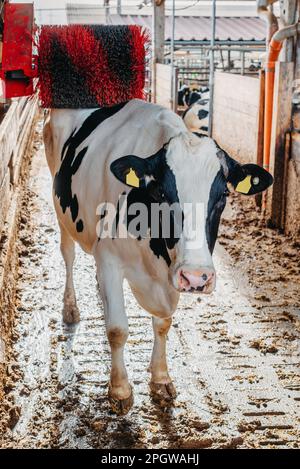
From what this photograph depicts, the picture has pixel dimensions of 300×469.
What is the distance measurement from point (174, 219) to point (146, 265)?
0.45m

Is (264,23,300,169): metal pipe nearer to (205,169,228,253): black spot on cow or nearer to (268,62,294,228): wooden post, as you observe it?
(268,62,294,228): wooden post

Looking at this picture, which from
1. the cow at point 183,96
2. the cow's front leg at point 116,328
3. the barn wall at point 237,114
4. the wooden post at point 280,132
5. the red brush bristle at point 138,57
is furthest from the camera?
the cow at point 183,96

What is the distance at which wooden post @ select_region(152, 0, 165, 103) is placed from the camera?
14.9 m

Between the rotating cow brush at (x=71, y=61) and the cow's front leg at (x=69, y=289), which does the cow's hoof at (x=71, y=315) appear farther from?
the rotating cow brush at (x=71, y=61)

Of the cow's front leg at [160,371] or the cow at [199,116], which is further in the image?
the cow at [199,116]

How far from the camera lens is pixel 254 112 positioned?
8578 mm

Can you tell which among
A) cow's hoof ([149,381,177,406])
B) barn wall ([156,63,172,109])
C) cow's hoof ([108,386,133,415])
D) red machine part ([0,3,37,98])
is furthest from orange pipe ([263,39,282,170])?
barn wall ([156,63,172,109])

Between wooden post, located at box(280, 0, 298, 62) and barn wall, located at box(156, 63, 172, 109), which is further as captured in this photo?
barn wall, located at box(156, 63, 172, 109)

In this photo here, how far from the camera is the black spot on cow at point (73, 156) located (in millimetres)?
3844

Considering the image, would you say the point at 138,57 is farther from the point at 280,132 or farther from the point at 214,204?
the point at 280,132

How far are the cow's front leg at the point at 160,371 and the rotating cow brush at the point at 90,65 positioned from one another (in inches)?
62.4

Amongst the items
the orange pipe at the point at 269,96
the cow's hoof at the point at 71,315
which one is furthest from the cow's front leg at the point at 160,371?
the orange pipe at the point at 269,96

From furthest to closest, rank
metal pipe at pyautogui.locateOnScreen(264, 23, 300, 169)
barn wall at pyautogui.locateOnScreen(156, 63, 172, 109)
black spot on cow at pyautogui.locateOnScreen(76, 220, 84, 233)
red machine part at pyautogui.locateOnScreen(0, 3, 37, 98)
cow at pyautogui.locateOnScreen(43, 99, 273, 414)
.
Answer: barn wall at pyautogui.locateOnScreen(156, 63, 172, 109) → metal pipe at pyautogui.locateOnScreen(264, 23, 300, 169) → red machine part at pyautogui.locateOnScreen(0, 3, 37, 98) → black spot on cow at pyautogui.locateOnScreen(76, 220, 84, 233) → cow at pyautogui.locateOnScreen(43, 99, 273, 414)

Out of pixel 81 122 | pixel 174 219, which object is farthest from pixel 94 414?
pixel 81 122
